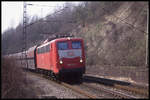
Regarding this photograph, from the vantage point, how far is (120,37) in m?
36.4

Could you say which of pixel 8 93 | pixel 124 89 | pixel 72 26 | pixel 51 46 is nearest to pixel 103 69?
pixel 51 46

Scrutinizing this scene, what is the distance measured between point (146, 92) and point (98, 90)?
9.77ft

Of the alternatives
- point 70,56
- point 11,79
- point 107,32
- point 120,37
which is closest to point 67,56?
point 70,56

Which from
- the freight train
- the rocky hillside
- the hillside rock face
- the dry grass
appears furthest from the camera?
the hillside rock face

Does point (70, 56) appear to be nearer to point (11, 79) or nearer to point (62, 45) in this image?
point (62, 45)

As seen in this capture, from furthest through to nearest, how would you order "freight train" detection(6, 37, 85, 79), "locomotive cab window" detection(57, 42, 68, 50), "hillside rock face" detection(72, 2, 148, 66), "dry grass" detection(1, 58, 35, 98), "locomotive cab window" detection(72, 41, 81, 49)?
"hillside rock face" detection(72, 2, 148, 66) → "locomotive cab window" detection(72, 41, 81, 49) → "locomotive cab window" detection(57, 42, 68, 50) → "freight train" detection(6, 37, 85, 79) → "dry grass" detection(1, 58, 35, 98)

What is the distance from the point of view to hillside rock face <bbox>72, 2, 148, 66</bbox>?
29.5 m

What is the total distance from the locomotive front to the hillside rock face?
919cm

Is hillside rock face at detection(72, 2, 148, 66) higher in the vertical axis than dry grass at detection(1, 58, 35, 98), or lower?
higher

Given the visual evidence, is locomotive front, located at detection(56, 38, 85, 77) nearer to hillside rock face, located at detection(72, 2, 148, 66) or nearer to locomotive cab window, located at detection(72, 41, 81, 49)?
locomotive cab window, located at detection(72, 41, 81, 49)

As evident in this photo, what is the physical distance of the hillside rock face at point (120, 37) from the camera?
29453mm

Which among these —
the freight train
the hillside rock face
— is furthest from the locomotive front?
the hillside rock face

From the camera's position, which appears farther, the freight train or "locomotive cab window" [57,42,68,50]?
"locomotive cab window" [57,42,68,50]

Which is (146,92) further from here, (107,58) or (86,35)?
(86,35)
